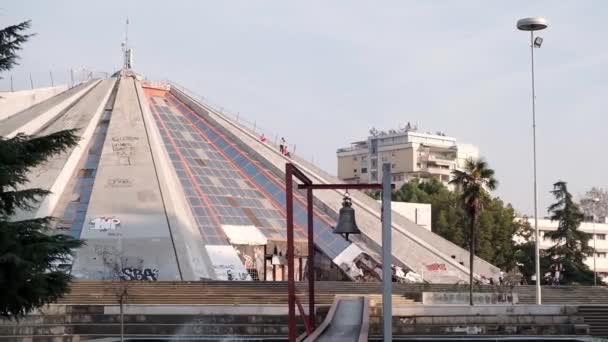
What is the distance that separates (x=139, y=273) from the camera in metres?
30.2

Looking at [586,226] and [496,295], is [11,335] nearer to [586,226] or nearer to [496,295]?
[496,295]

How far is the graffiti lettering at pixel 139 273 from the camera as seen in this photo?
29.9 m

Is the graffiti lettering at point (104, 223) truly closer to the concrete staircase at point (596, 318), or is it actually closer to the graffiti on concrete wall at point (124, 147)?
the graffiti on concrete wall at point (124, 147)

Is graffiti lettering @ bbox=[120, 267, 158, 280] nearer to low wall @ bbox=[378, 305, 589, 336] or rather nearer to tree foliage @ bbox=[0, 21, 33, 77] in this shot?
low wall @ bbox=[378, 305, 589, 336]

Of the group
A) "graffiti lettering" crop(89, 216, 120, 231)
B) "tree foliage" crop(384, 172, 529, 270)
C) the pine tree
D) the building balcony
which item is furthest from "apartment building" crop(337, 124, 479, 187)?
the pine tree

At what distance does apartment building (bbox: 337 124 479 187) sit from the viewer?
88.2 meters

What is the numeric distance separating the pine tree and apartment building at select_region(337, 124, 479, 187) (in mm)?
73279

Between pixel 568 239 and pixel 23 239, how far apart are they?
37351 mm

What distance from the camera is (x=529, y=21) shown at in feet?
85.0

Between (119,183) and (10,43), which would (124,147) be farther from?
(10,43)

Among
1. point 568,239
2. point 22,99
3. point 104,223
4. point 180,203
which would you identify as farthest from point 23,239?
point 568,239

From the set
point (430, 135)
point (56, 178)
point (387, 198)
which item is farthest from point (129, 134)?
point (430, 135)

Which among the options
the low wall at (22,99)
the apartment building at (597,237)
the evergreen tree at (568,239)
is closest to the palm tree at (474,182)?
the evergreen tree at (568,239)

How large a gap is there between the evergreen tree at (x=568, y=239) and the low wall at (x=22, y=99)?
87.8 feet
